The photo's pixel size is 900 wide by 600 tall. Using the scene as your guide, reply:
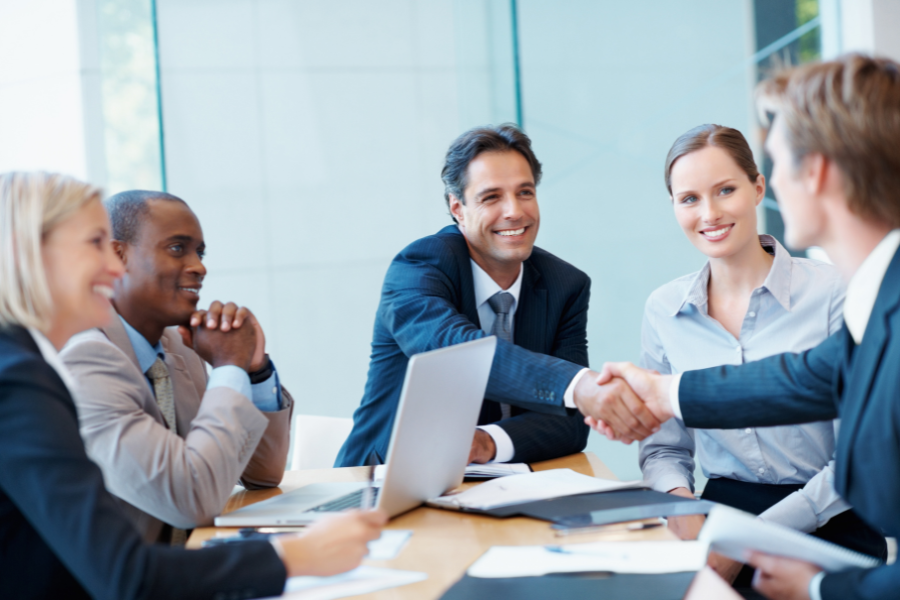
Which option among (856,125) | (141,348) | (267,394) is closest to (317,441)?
(267,394)

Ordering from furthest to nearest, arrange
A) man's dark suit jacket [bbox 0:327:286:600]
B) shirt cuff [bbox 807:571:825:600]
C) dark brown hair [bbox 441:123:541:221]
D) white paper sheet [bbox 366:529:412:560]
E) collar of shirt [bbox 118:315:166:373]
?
dark brown hair [bbox 441:123:541:221] < collar of shirt [bbox 118:315:166:373] < white paper sheet [bbox 366:529:412:560] < shirt cuff [bbox 807:571:825:600] < man's dark suit jacket [bbox 0:327:286:600]

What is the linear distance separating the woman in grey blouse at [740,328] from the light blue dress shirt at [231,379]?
101cm

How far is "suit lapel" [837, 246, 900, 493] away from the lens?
1.19 metres

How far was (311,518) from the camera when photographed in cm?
154

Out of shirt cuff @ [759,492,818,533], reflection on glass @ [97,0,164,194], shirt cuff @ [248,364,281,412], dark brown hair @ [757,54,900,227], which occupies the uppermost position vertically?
reflection on glass @ [97,0,164,194]

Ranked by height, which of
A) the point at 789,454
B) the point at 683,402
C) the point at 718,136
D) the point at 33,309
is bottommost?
the point at 789,454

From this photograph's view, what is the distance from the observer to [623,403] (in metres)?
2.06

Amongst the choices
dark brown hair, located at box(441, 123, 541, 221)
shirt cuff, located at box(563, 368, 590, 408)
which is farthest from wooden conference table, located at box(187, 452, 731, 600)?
dark brown hair, located at box(441, 123, 541, 221)

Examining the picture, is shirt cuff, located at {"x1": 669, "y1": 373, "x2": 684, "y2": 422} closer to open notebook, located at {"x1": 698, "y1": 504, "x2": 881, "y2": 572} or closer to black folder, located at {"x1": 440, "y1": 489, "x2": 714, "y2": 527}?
black folder, located at {"x1": 440, "y1": 489, "x2": 714, "y2": 527}

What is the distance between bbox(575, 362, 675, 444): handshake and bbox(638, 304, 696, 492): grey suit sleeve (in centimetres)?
15

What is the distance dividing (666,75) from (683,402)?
8.63 feet

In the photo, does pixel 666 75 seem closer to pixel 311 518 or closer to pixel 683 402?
pixel 683 402

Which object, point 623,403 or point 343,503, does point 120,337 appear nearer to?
point 343,503

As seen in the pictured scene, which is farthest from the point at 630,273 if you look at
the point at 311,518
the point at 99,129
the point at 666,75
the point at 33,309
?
the point at 33,309
